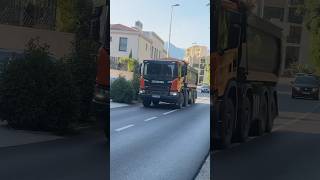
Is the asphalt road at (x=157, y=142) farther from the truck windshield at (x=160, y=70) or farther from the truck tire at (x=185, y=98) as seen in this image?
the truck windshield at (x=160, y=70)

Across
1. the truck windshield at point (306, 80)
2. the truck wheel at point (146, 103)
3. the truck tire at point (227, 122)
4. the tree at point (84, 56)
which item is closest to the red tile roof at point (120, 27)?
the tree at point (84, 56)

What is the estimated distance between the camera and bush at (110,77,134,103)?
3207mm

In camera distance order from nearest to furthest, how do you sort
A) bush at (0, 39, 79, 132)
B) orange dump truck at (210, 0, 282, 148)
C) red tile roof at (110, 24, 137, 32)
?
1. orange dump truck at (210, 0, 282, 148)
2. red tile roof at (110, 24, 137, 32)
3. bush at (0, 39, 79, 132)

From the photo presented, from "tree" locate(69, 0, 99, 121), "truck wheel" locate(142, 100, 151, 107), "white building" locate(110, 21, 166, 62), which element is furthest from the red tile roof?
"truck wheel" locate(142, 100, 151, 107)

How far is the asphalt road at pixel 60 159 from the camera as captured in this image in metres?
3.30

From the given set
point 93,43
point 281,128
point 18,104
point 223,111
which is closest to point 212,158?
point 223,111

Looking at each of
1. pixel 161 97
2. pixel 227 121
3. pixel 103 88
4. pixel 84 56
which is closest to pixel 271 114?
pixel 227 121

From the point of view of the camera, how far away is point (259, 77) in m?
3.25

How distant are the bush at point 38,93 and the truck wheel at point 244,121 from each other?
957mm

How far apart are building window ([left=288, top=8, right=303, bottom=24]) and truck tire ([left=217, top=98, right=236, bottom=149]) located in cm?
62

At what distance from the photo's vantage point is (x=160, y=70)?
3.18 metres

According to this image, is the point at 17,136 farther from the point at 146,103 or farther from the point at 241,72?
the point at 241,72

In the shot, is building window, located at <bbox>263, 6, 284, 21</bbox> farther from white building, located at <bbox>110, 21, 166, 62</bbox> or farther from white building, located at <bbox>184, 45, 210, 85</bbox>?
white building, located at <bbox>110, 21, 166, 62</bbox>

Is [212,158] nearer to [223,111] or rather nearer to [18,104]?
[223,111]
